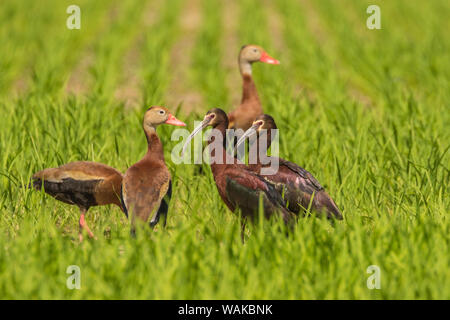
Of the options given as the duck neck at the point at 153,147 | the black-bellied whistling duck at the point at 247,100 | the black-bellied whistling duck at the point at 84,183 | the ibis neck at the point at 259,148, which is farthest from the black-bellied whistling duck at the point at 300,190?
the black-bellied whistling duck at the point at 247,100

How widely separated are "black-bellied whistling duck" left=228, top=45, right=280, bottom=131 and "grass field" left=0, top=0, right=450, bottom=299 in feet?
1.08

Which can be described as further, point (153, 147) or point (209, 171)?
point (209, 171)

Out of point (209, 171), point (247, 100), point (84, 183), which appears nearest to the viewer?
point (84, 183)

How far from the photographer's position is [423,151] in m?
5.97

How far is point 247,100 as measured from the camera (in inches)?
261

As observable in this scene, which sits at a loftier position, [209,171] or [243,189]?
[209,171]

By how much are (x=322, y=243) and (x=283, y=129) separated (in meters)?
2.73

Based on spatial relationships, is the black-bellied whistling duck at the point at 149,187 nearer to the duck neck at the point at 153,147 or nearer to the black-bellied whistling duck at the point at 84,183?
the duck neck at the point at 153,147

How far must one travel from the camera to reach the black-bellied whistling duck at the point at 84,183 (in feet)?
14.8

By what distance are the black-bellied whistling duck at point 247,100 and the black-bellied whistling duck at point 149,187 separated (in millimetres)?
1876

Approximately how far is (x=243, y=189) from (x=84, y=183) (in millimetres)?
999

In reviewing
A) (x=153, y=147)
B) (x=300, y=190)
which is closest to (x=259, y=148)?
(x=300, y=190)

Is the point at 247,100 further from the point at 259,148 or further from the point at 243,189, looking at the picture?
the point at 243,189
